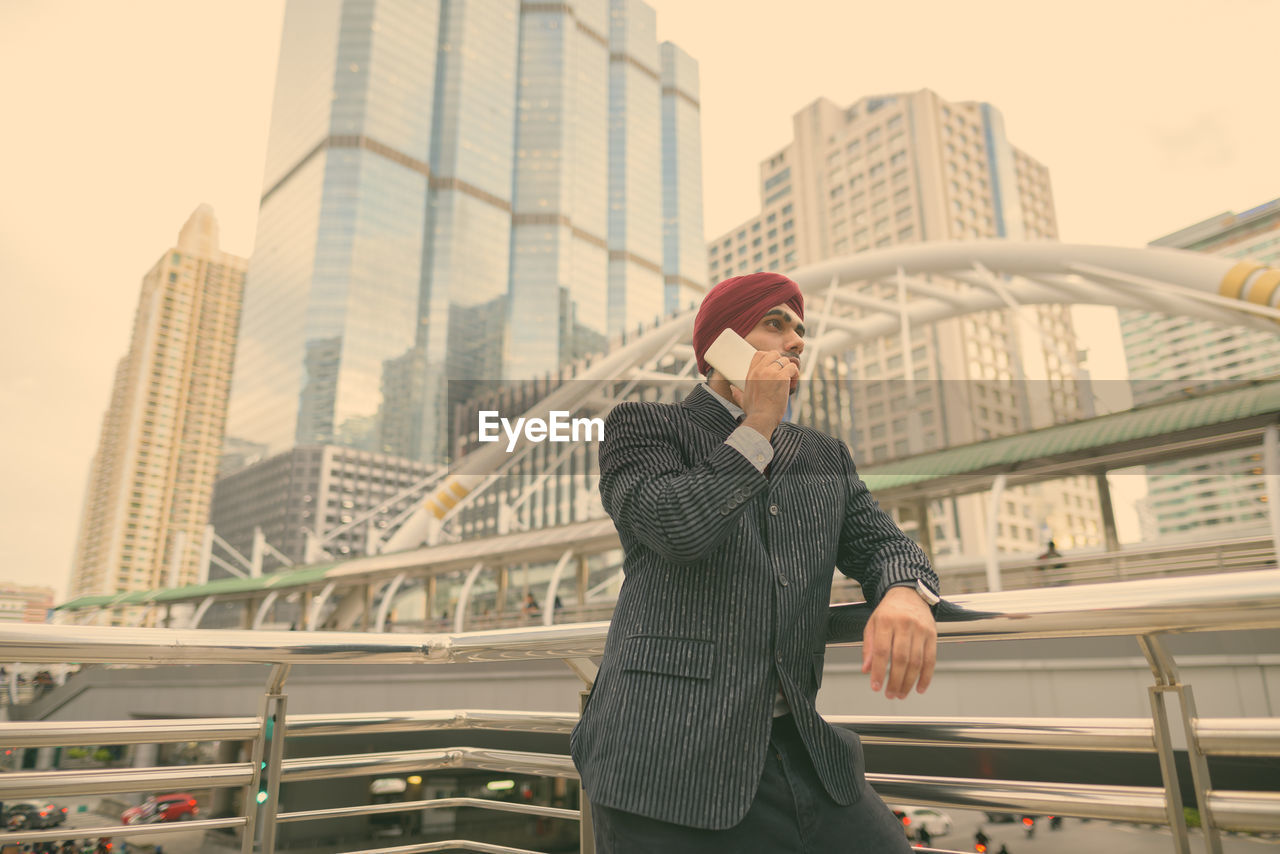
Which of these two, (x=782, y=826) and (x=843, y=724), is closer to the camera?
(x=782, y=826)

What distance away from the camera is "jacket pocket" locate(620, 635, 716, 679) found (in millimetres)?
1446

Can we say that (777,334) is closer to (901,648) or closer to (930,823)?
(901,648)

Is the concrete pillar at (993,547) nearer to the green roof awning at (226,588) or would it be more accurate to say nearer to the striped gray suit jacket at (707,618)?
the striped gray suit jacket at (707,618)

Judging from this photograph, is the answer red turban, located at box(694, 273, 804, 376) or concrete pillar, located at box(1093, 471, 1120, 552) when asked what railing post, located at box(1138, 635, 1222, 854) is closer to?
red turban, located at box(694, 273, 804, 376)

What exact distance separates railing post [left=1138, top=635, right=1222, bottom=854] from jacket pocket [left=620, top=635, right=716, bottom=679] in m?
0.82

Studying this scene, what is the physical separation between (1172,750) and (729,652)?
3.00ft

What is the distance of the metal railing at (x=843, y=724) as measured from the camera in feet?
4.75

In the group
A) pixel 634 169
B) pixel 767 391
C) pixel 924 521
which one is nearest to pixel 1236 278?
pixel 924 521

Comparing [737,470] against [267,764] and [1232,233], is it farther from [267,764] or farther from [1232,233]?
[1232,233]

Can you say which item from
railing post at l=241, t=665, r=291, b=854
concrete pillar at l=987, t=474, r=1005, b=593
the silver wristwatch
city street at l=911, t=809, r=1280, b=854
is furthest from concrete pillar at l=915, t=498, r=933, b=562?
the silver wristwatch

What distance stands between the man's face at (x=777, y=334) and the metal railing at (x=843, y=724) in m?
0.60

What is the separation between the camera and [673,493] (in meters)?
1.45

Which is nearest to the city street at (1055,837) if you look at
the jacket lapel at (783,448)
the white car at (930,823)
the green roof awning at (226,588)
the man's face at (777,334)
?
the white car at (930,823)

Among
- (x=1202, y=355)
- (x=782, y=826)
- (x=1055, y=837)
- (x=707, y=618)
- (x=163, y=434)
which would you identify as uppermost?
(x=163, y=434)
